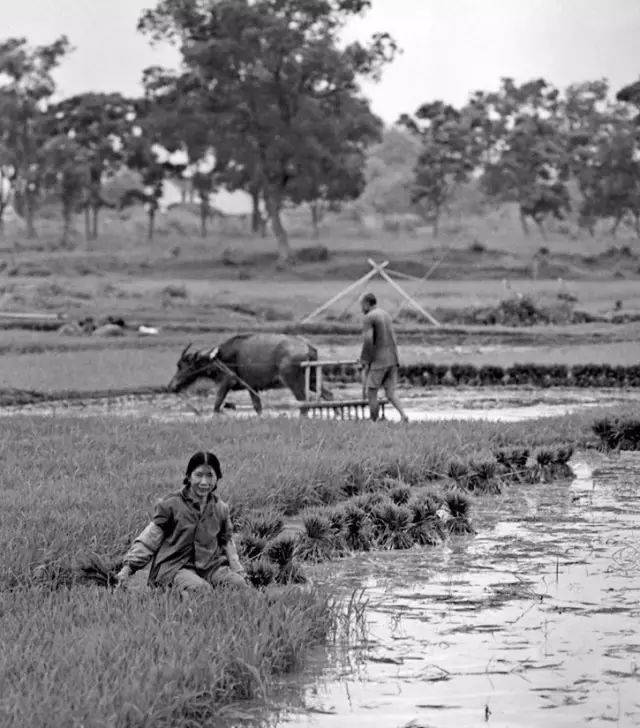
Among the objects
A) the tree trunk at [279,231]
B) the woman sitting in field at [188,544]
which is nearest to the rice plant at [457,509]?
the woman sitting in field at [188,544]

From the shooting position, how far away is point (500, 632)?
728 centimetres

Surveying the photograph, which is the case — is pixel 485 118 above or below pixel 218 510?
above

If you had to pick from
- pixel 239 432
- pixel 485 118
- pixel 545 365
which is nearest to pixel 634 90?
pixel 485 118

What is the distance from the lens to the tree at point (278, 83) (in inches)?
2194

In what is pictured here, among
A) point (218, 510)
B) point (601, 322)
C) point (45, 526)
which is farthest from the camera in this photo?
point (601, 322)

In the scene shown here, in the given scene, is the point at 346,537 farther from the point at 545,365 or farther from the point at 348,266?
the point at 348,266

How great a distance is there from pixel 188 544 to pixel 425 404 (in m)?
12.4

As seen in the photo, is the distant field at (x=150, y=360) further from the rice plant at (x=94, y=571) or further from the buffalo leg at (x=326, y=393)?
the rice plant at (x=94, y=571)

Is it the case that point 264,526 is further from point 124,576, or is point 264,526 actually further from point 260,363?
point 260,363

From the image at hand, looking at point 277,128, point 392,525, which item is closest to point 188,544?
point 392,525

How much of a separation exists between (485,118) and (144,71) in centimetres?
1926

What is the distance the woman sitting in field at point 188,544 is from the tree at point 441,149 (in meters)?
63.6

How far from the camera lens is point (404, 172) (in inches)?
4584

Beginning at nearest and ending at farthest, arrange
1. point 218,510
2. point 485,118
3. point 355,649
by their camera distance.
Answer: point 355,649
point 218,510
point 485,118
